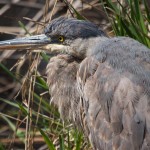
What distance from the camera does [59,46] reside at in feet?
12.9

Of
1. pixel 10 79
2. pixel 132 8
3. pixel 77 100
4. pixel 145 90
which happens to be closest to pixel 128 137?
pixel 145 90

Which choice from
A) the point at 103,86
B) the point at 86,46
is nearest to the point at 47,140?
the point at 103,86

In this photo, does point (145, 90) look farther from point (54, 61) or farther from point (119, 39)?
point (54, 61)

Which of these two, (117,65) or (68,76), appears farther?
(68,76)

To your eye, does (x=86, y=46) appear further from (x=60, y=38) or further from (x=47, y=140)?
(x=47, y=140)

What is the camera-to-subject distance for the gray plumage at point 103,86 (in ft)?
11.4

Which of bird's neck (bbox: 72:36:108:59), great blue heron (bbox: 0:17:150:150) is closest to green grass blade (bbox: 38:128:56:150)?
great blue heron (bbox: 0:17:150:150)

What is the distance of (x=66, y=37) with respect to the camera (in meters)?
3.89

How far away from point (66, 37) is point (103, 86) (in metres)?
0.43

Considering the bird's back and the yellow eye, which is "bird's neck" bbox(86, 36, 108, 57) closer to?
the bird's back

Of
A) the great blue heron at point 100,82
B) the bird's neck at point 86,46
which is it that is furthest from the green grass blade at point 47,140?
the bird's neck at point 86,46

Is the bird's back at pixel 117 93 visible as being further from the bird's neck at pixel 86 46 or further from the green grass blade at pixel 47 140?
the green grass blade at pixel 47 140

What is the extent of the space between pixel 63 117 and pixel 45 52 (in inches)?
15.6

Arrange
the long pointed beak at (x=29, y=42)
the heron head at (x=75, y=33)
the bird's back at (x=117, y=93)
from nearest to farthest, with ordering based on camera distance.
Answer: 1. the bird's back at (x=117, y=93)
2. the heron head at (x=75, y=33)
3. the long pointed beak at (x=29, y=42)
